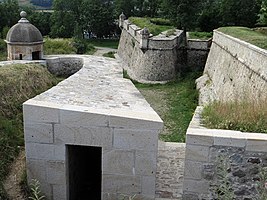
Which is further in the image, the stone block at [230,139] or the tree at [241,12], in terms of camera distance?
the tree at [241,12]

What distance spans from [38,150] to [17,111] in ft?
12.5

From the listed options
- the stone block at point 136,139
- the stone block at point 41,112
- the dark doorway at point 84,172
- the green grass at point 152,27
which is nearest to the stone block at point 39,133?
the stone block at point 41,112

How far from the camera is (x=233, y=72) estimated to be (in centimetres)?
1658

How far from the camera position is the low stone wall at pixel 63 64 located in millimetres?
13938

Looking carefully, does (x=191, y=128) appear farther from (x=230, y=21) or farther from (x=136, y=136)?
(x=230, y=21)

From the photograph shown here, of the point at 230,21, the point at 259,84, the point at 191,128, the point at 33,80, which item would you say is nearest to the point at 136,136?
the point at 191,128

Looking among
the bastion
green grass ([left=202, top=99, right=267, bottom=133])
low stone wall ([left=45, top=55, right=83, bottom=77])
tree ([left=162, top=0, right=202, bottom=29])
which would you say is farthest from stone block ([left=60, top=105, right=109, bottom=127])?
tree ([left=162, top=0, right=202, bottom=29])

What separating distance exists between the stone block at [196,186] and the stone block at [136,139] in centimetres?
86

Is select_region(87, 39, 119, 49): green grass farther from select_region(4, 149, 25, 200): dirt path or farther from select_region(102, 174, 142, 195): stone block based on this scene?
select_region(102, 174, 142, 195): stone block

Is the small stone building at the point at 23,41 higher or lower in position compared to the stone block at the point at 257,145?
higher

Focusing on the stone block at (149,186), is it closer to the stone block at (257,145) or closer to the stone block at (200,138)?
the stone block at (200,138)

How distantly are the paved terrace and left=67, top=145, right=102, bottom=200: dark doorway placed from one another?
101cm

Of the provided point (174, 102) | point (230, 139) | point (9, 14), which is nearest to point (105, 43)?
point (9, 14)

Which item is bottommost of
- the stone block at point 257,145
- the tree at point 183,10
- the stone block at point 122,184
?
the stone block at point 122,184
